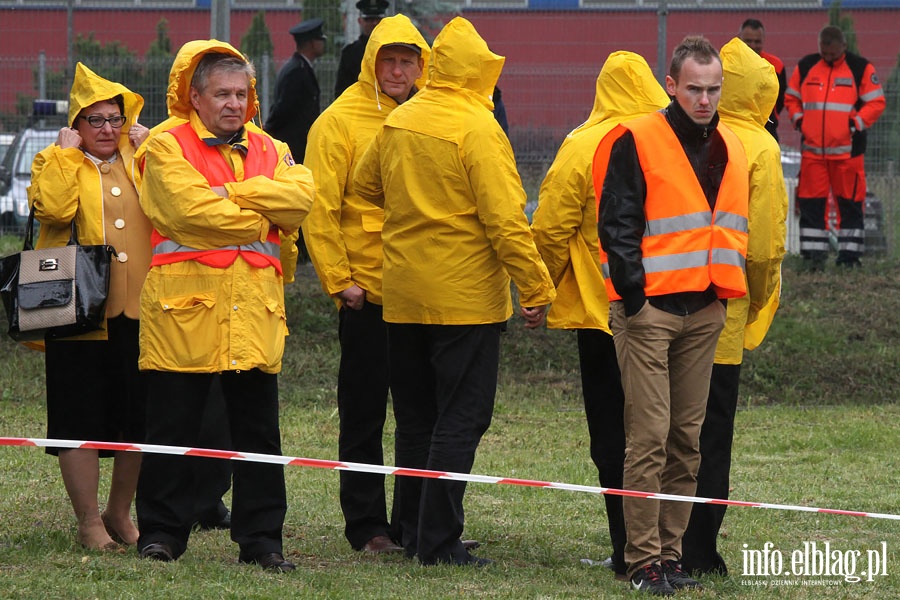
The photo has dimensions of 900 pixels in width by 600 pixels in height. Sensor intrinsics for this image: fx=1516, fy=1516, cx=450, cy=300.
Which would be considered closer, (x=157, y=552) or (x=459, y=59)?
(x=157, y=552)

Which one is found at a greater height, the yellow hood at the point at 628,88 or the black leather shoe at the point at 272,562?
the yellow hood at the point at 628,88

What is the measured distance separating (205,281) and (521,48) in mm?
8849

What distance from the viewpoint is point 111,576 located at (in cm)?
555

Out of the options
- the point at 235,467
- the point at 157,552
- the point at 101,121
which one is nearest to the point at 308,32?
the point at 101,121

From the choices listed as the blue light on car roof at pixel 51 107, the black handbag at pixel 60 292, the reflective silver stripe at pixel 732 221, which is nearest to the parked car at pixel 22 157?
the blue light on car roof at pixel 51 107

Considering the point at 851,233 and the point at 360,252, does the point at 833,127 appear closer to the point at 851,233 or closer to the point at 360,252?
the point at 851,233

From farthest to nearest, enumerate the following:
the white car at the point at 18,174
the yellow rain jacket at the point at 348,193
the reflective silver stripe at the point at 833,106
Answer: the white car at the point at 18,174 → the reflective silver stripe at the point at 833,106 → the yellow rain jacket at the point at 348,193

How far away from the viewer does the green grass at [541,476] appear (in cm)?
570

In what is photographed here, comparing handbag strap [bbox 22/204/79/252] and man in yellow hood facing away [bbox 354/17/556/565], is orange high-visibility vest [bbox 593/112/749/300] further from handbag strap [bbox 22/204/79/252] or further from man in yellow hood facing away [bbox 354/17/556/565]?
handbag strap [bbox 22/204/79/252]

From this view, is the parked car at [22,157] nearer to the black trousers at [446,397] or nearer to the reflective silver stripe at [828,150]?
the reflective silver stripe at [828,150]

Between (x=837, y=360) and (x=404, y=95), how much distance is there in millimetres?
A: 6297

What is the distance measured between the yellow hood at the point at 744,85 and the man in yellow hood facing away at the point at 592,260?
28 centimetres

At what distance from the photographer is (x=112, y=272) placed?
6273mm

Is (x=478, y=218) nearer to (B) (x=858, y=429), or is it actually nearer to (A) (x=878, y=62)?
(B) (x=858, y=429)
